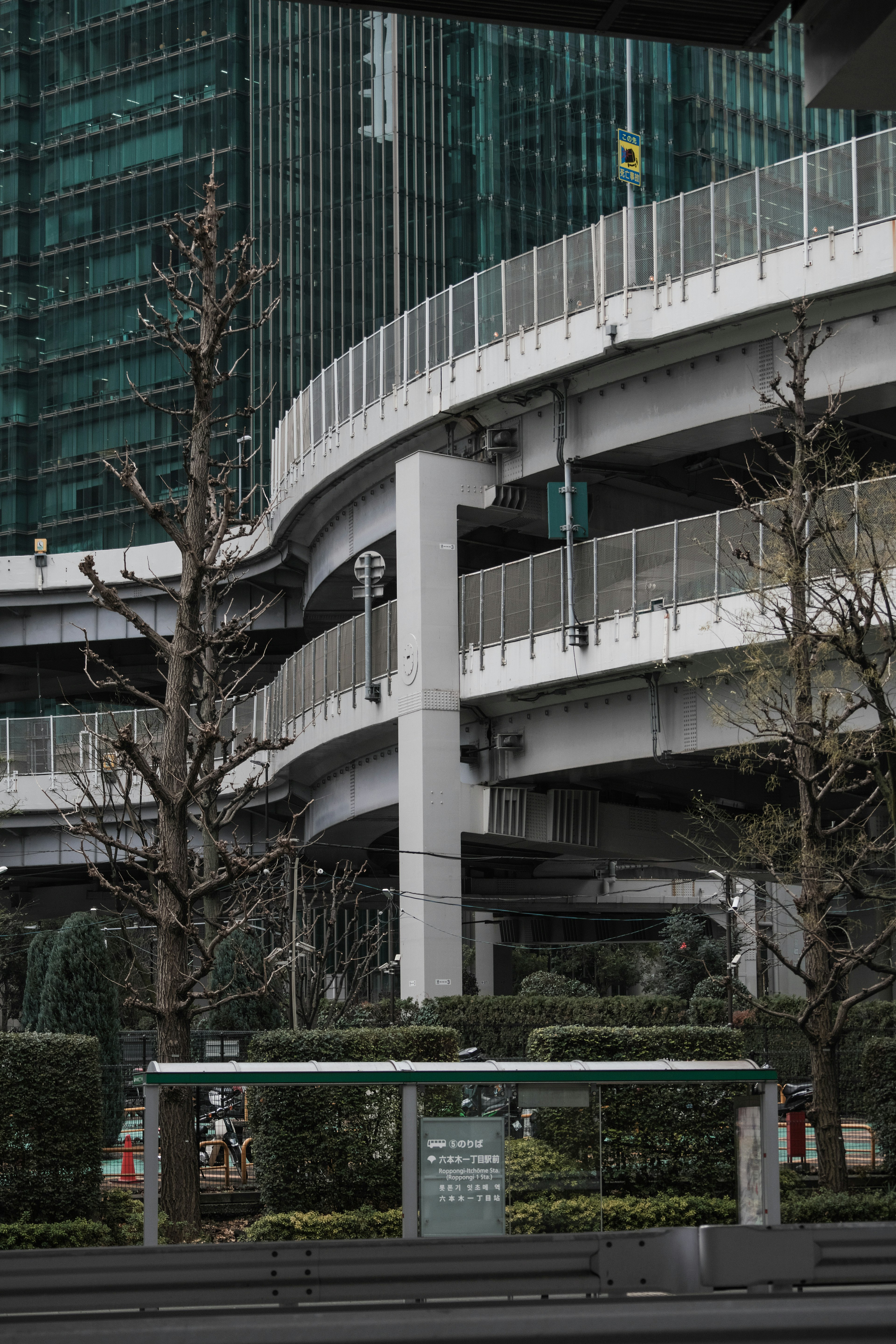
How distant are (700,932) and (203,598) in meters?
19.9

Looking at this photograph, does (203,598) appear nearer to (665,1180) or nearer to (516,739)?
(516,739)

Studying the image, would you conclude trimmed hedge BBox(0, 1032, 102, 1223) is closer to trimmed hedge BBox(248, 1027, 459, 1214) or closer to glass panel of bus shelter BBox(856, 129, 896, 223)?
trimmed hedge BBox(248, 1027, 459, 1214)

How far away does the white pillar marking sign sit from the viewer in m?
13.8

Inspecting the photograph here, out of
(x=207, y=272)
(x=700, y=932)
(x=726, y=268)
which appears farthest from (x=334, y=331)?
(x=207, y=272)

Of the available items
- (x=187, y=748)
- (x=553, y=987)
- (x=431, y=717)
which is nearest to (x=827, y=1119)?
(x=187, y=748)

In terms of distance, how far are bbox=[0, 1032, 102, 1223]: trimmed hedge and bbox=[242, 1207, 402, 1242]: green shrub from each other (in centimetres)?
195

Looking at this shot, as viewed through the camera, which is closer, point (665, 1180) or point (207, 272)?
point (665, 1180)

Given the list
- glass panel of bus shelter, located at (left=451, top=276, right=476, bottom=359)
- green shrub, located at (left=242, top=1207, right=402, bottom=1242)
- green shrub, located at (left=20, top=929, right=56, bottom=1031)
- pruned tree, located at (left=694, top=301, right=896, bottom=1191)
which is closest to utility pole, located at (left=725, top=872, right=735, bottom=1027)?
pruned tree, located at (left=694, top=301, right=896, bottom=1191)

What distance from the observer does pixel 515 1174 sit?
13930 millimetres

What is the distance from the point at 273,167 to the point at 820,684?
82.6 metres

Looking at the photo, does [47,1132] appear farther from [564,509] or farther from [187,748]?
[564,509]

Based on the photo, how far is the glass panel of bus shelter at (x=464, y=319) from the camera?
31562mm

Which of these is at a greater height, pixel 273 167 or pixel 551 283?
pixel 273 167

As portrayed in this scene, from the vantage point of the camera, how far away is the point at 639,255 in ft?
92.8
